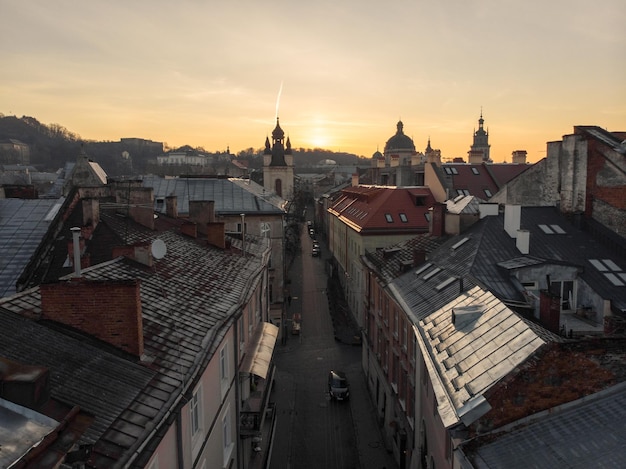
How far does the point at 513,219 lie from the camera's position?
22000mm

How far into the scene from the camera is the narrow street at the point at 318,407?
23953mm

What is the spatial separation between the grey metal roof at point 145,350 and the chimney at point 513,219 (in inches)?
458

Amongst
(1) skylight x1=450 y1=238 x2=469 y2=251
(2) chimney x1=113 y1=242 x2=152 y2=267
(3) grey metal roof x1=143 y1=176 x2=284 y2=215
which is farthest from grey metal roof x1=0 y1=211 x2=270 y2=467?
(3) grey metal roof x1=143 y1=176 x2=284 y2=215

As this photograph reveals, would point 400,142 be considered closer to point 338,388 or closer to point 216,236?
point 338,388

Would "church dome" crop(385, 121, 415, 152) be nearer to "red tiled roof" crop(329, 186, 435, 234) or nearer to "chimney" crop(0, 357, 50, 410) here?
"red tiled roof" crop(329, 186, 435, 234)

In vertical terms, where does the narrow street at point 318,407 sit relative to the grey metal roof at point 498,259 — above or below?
below

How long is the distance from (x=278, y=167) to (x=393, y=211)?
30584mm

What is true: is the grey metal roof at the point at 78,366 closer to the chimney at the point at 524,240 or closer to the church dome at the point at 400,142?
the chimney at the point at 524,240

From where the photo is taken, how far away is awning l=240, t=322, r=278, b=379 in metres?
17.8

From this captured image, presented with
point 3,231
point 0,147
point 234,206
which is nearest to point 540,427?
point 3,231

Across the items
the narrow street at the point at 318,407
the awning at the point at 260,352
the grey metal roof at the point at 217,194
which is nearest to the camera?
the awning at the point at 260,352

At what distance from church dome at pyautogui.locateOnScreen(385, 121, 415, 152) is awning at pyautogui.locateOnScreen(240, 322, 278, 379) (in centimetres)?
7952

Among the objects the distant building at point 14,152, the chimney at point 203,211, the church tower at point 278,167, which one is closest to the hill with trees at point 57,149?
the distant building at point 14,152

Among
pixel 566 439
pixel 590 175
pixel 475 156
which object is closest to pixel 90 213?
pixel 566 439
